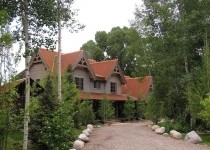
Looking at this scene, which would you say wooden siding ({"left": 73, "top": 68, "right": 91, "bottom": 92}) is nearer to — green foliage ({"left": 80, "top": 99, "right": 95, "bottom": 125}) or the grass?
green foliage ({"left": 80, "top": 99, "right": 95, "bottom": 125})

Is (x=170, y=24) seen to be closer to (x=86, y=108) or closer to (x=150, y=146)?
(x=86, y=108)

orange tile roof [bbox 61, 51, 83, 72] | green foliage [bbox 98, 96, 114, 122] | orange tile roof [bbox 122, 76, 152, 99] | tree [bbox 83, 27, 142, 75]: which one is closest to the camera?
green foliage [bbox 98, 96, 114, 122]

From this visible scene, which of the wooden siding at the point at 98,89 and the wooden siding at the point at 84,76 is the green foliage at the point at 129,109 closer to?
the wooden siding at the point at 98,89

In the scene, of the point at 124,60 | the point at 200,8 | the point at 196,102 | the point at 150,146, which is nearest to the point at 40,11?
the point at 150,146

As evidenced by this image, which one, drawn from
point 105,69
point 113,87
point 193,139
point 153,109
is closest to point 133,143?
point 193,139

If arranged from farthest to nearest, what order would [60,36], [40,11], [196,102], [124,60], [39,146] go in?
[124,60]
[196,102]
[60,36]
[39,146]
[40,11]

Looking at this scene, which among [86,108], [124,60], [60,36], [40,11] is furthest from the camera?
[124,60]

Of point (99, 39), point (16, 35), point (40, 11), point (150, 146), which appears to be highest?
point (99, 39)

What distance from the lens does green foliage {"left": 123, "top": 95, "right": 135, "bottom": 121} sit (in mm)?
37281

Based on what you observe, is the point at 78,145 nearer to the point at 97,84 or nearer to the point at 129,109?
the point at 129,109

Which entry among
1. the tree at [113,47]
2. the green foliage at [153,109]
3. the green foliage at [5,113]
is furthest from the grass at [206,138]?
the tree at [113,47]

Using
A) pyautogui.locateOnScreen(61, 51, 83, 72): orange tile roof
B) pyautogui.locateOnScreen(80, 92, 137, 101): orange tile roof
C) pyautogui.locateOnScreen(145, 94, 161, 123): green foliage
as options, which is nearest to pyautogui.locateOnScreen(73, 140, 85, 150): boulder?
pyautogui.locateOnScreen(145, 94, 161, 123): green foliage

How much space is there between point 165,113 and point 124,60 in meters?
33.3

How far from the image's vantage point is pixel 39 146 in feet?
57.2
